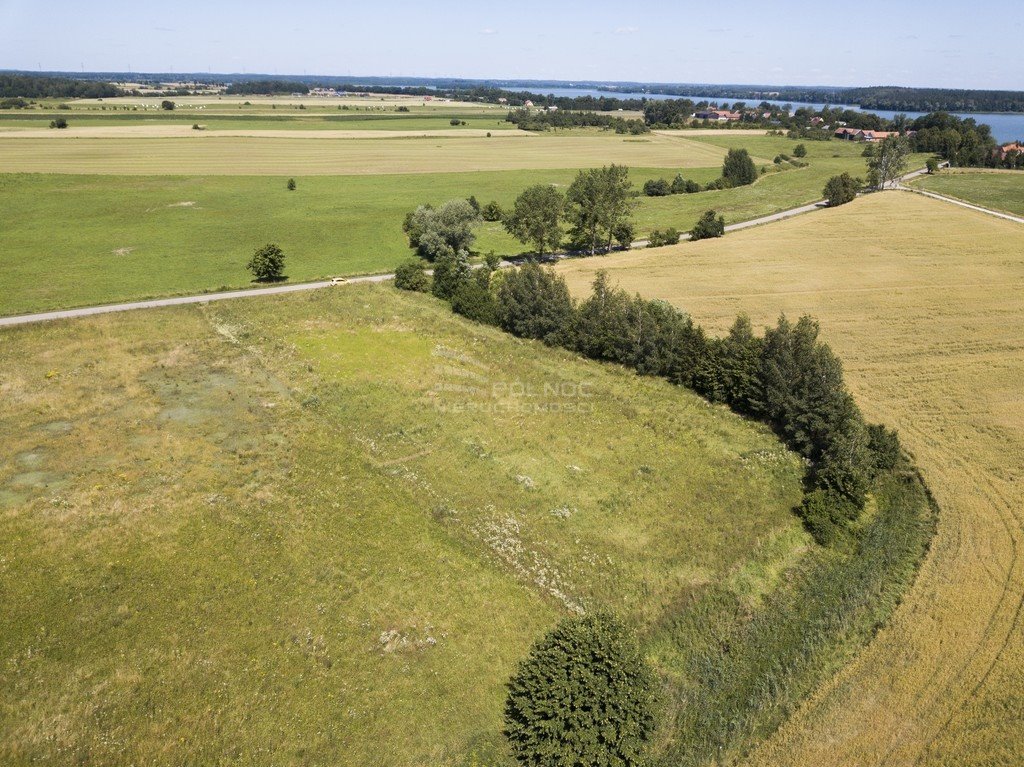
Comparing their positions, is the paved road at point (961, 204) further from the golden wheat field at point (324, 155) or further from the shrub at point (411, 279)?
the shrub at point (411, 279)

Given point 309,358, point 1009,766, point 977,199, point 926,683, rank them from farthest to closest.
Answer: point 977,199, point 309,358, point 926,683, point 1009,766

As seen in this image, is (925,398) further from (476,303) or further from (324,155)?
(324,155)

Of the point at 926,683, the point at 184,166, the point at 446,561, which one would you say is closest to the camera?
the point at 926,683

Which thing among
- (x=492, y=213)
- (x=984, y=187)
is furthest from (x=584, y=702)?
(x=984, y=187)

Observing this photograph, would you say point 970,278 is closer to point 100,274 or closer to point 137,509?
point 137,509

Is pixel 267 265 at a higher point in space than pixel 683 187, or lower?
lower

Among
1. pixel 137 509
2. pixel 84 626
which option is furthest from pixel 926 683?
pixel 137 509

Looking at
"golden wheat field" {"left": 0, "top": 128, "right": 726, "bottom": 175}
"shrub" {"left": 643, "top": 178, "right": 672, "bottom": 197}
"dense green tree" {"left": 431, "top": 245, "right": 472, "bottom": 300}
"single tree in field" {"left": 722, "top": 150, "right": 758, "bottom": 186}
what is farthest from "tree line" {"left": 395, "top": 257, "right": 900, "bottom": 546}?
"golden wheat field" {"left": 0, "top": 128, "right": 726, "bottom": 175}
